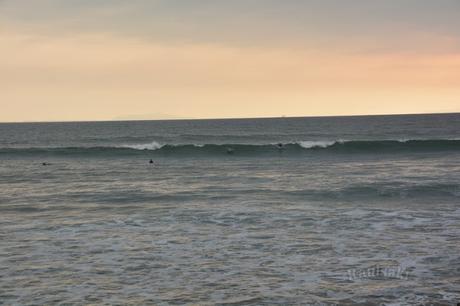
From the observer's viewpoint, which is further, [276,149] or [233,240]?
[276,149]

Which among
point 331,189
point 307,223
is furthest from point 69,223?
point 331,189

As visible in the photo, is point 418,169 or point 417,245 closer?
point 417,245

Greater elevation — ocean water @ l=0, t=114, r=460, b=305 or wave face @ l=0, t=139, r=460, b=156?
wave face @ l=0, t=139, r=460, b=156

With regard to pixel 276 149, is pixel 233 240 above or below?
below

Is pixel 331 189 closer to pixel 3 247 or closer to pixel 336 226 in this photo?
pixel 336 226

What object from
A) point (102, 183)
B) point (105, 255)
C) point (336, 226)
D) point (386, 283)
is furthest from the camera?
point (102, 183)

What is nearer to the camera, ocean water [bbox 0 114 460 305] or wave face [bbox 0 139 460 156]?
ocean water [bbox 0 114 460 305]

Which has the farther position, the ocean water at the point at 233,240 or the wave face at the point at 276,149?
the wave face at the point at 276,149

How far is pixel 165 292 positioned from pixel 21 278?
2785 millimetres

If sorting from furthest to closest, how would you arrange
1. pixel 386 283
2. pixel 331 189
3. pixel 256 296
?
pixel 331 189 < pixel 386 283 < pixel 256 296

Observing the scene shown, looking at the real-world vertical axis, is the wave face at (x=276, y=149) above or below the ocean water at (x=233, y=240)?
above

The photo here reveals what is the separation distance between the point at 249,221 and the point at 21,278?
265 inches

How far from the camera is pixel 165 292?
8.37 meters

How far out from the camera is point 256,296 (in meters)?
8.08
